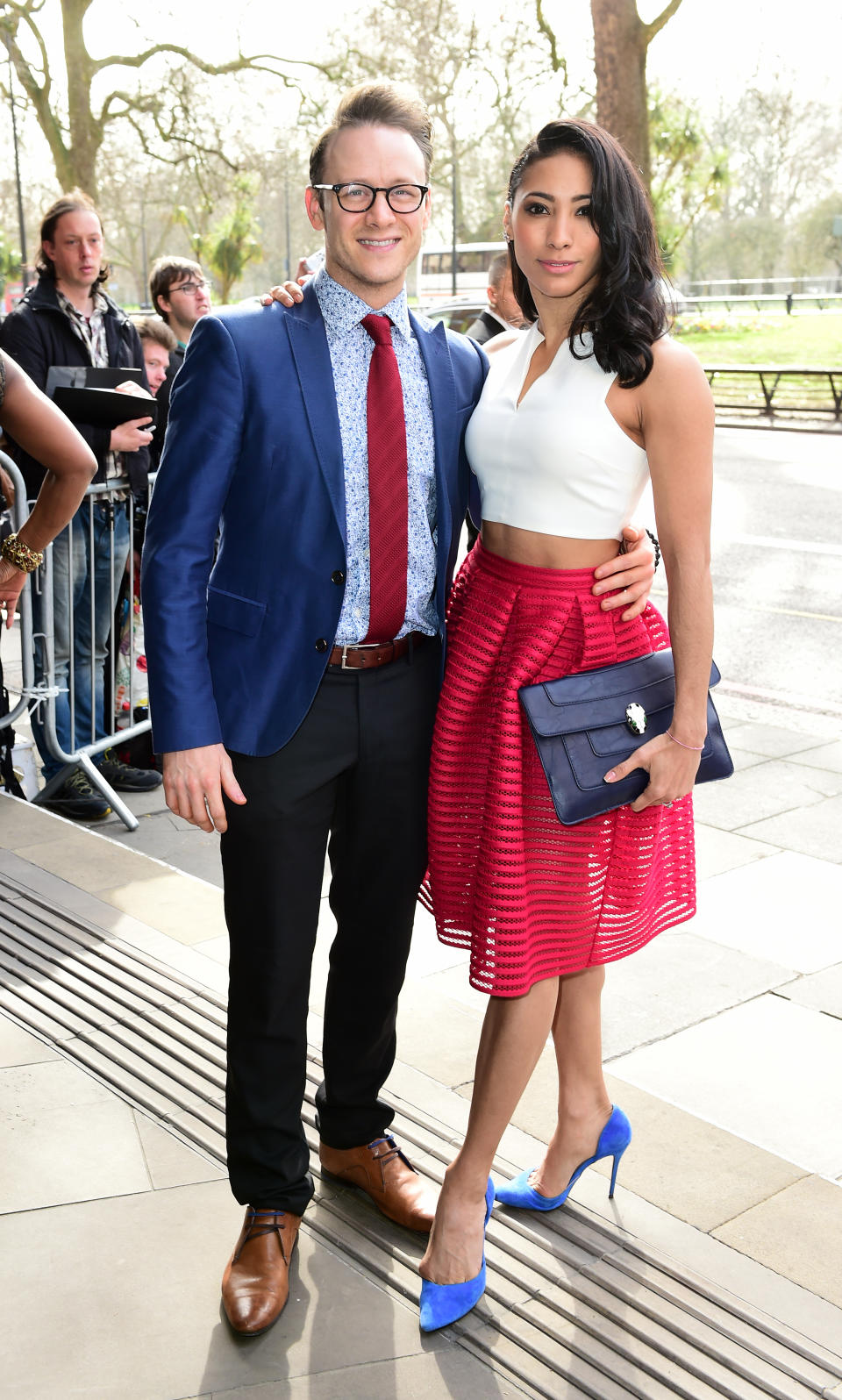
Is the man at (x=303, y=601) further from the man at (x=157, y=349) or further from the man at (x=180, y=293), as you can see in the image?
the man at (x=180, y=293)

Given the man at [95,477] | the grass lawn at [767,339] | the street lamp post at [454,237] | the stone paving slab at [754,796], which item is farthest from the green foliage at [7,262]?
the stone paving slab at [754,796]

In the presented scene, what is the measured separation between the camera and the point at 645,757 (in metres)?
2.39

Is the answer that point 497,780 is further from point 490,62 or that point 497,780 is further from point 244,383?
point 490,62

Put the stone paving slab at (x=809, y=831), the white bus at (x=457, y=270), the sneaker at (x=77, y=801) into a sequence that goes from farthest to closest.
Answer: the white bus at (x=457, y=270) → the sneaker at (x=77, y=801) → the stone paving slab at (x=809, y=831)

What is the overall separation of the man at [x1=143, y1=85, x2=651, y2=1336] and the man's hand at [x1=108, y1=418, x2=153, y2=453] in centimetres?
293

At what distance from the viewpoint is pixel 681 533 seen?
2.33 metres

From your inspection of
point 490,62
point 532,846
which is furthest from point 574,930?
point 490,62

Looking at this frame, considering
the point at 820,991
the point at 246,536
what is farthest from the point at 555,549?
the point at 820,991

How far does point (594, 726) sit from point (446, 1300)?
1049 millimetres

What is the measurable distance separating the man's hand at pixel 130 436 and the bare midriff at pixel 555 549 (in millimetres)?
3211

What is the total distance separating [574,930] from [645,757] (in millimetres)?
355

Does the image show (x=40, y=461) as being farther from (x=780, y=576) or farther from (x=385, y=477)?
(x=780, y=576)

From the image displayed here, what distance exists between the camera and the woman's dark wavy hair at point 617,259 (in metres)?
2.28

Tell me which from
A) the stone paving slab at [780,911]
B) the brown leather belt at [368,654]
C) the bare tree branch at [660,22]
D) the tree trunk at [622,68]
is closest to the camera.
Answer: the brown leather belt at [368,654]
